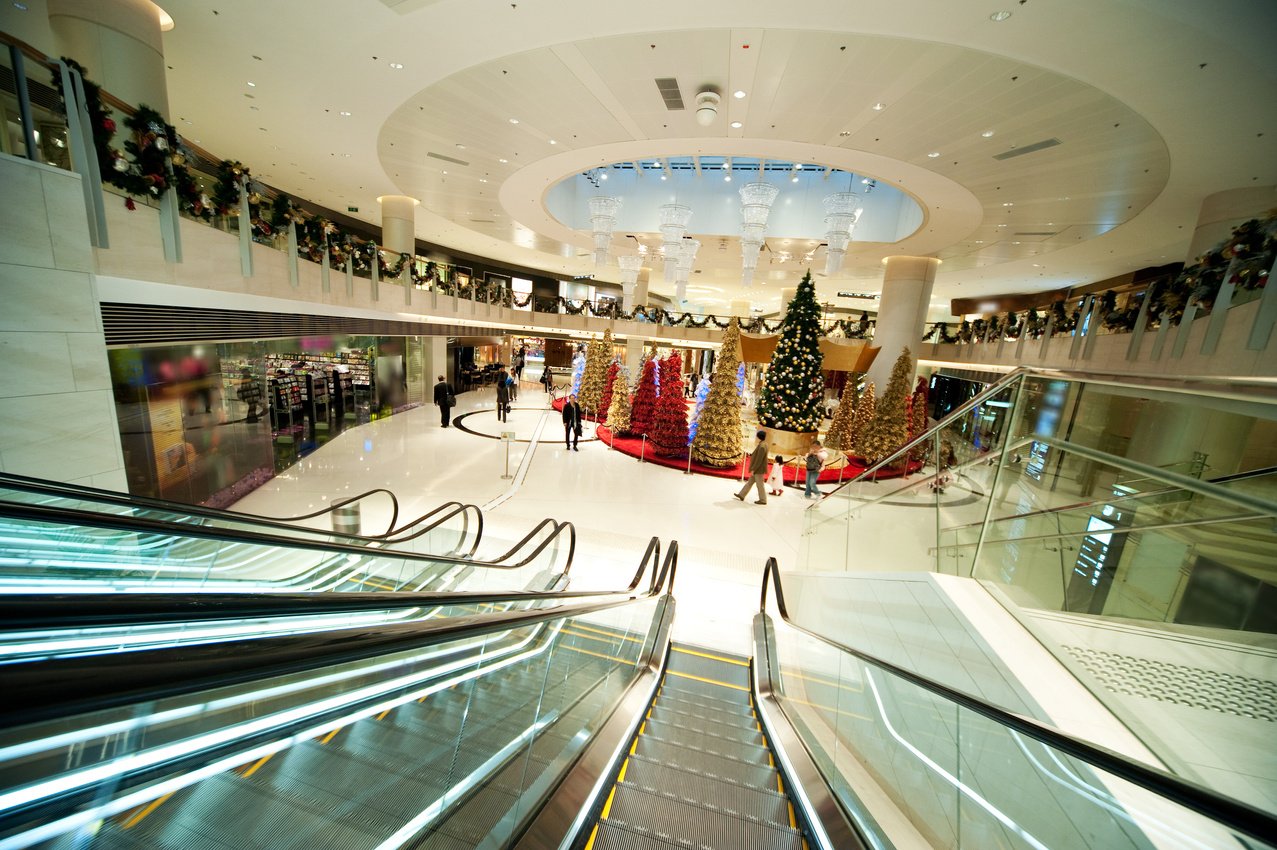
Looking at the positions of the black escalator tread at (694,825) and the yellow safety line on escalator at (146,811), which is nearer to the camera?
the yellow safety line on escalator at (146,811)

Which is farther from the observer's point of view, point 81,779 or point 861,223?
point 861,223

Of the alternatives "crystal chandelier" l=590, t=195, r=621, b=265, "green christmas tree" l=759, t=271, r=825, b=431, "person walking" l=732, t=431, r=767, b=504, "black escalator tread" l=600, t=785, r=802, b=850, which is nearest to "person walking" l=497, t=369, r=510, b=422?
"crystal chandelier" l=590, t=195, r=621, b=265

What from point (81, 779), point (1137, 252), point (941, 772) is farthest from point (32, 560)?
point (1137, 252)

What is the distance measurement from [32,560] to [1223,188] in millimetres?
15242

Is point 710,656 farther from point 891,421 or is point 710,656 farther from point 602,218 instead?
point 891,421

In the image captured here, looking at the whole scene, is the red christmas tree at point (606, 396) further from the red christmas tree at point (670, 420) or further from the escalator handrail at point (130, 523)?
the escalator handrail at point (130, 523)

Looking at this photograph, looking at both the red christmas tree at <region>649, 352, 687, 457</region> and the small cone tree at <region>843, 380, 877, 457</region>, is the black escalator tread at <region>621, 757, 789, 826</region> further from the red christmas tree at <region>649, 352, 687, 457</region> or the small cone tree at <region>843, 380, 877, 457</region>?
the small cone tree at <region>843, 380, 877, 457</region>

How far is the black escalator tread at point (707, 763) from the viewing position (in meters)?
2.61

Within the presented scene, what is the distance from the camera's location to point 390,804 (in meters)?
1.27

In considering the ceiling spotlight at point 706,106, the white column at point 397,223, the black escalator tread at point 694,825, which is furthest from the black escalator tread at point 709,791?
the white column at point 397,223

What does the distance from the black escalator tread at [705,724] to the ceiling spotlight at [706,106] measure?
25.2 ft

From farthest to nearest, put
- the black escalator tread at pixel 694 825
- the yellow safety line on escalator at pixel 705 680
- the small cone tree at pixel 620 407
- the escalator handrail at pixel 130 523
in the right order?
the small cone tree at pixel 620 407
the yellow safety line on escalator at pixel 705 680
the black escalator tread at pixel 694 825
the escalator handrail at pixel 130 523

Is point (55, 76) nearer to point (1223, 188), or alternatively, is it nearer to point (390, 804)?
point (390, 804)

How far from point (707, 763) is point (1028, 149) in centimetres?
1001
